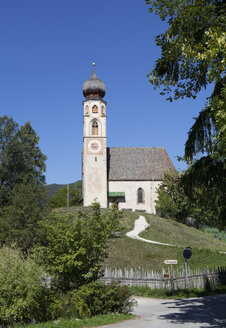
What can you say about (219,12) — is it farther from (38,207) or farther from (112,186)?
(112,186)

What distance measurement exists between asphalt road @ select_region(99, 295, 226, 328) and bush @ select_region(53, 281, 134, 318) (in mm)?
869

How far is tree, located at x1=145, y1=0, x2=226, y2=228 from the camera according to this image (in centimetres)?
785

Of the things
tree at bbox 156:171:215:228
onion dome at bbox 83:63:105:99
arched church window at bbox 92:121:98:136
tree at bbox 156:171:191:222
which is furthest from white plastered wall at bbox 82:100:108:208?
tree at bbox 156:171:215:228

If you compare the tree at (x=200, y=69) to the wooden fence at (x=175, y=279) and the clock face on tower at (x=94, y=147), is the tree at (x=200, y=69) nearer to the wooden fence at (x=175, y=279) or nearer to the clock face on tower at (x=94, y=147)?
the wooden fence at (x=175, y=279)

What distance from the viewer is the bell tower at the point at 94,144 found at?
51.5m

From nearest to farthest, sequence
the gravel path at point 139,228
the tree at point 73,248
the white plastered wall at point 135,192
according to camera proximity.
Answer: the tree at point 73,248, the gravel path at point 139,228, the white plastered wall at point 135,192

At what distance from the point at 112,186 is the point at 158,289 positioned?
3475cm

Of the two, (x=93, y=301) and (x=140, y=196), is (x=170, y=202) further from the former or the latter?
(x=93, y=301)

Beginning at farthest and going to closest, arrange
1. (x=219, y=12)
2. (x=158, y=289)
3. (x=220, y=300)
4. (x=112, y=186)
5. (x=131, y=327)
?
(x=112, y=186), (x=158, y=289), (x=220, y=300), (x=131, y=327), (x=219, y=12)

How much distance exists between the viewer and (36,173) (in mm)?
50844

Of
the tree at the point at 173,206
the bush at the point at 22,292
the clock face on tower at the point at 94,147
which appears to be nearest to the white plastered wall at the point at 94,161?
the clock face on tower at the point at 94,147

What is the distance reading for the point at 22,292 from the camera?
12.6 m

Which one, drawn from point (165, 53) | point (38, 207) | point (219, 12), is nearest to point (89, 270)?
point (165, 53)

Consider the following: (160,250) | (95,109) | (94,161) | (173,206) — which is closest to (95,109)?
(95,109)
